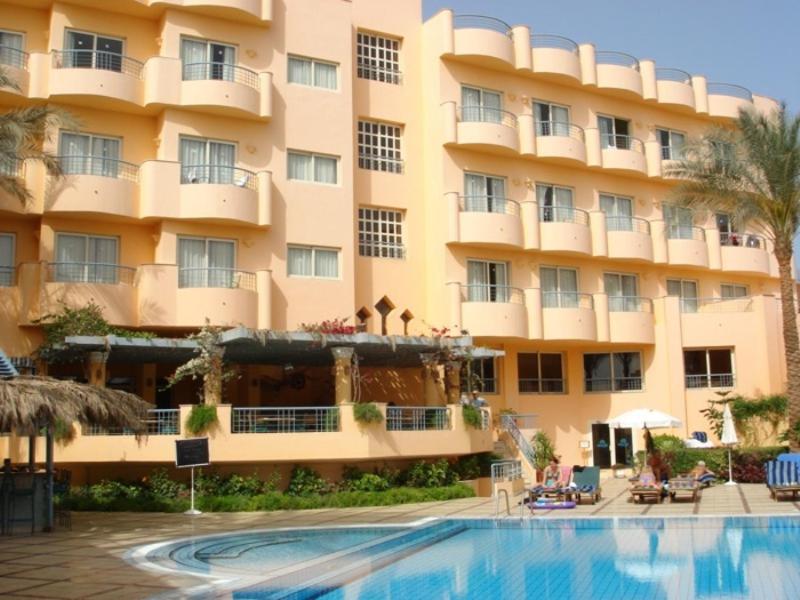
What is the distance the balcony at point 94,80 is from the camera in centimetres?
2584

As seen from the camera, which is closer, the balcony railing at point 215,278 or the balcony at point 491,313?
the balcony railing at point 215,278

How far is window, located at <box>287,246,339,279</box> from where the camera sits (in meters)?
28.6

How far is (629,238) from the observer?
3472 centimetres

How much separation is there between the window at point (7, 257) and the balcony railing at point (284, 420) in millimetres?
8293

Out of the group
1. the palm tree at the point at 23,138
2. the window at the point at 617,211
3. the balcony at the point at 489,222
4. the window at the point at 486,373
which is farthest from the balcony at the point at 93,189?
the window at the point at 617,211

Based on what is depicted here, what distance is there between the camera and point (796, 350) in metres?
28.8

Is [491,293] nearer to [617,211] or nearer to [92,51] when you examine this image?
[617,211]

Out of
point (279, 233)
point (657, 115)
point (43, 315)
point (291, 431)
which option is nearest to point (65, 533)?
point (291, 431)

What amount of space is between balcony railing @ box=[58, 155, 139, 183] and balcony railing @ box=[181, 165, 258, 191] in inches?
61.0

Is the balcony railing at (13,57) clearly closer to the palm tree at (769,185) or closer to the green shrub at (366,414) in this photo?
the green shrub at (366,414)

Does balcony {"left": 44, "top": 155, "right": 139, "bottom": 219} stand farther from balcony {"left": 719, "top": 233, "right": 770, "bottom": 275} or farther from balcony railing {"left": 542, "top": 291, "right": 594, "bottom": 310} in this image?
balcony {"left": 719, "top": 233, "right": 770, "bottom": 275}

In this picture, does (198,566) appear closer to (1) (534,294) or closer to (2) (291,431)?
(2) (291,431)

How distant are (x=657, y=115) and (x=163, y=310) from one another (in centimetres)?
2288

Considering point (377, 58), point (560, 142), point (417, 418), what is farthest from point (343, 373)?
point (560, 142)
